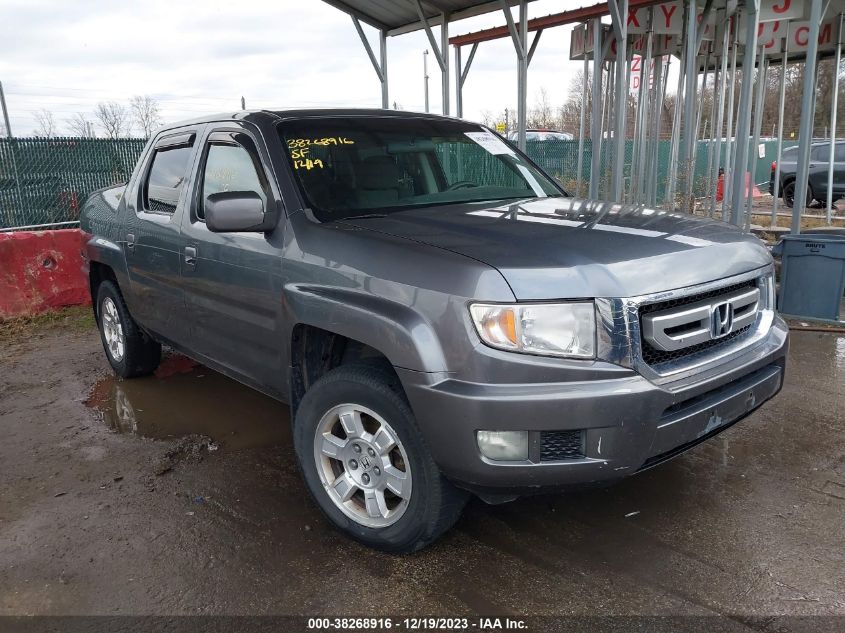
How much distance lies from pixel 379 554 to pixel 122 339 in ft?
10.6

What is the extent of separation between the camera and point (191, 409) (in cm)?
478

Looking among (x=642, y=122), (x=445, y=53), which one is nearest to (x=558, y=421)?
(x=445, y=53)

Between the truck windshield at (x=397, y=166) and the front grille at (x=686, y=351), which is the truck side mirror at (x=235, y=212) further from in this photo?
the front grille at (x=686, y=351)

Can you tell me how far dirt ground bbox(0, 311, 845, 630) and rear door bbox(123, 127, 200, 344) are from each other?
757mm

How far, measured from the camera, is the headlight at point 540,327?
2400 millimetres

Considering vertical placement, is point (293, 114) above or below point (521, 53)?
below

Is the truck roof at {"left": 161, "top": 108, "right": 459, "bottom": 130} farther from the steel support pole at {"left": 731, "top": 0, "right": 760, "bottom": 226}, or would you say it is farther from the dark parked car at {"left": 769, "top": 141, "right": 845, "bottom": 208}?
the dark parked car at {"left": 769, "top": 141, "right": 845, "bottom": 208}

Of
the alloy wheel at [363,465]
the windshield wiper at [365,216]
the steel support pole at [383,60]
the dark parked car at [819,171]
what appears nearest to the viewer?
the alloy wheel at [363,465]

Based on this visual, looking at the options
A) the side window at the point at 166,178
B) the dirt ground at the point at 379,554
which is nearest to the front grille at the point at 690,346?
the dirt ground at the point at 379,554

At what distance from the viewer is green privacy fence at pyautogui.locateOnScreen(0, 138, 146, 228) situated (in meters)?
10.9

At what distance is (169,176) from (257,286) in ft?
4.95

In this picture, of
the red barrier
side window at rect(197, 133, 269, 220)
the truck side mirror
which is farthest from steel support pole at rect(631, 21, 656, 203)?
the truck side mirror

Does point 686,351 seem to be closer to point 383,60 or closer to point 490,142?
point 490,142

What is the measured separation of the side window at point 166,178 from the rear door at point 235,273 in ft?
0.86
